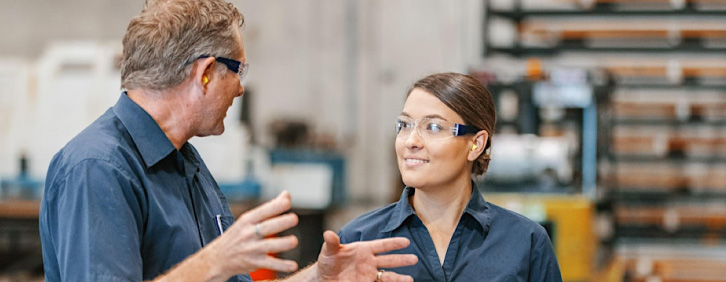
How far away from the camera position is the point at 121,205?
1800mm

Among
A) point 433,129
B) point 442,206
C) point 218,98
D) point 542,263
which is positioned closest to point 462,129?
point 433,129

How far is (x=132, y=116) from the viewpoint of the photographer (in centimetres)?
198

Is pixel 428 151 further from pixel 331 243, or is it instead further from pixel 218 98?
pixel 218 98

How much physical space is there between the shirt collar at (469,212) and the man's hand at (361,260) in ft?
0.59

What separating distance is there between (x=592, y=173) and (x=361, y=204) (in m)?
4.18

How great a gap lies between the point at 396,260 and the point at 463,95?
1.60 feet

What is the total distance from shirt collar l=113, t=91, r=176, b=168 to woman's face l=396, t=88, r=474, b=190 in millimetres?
599

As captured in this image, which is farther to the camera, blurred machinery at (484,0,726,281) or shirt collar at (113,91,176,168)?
blurred machinery at (484,0,726,281)

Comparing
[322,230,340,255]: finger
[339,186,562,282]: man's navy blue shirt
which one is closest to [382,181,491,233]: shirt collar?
[339,186,562,282]: man's navy blue shirt

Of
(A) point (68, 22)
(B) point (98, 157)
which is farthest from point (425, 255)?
(A) point (68, 22)

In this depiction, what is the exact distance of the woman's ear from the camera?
7.65 ft

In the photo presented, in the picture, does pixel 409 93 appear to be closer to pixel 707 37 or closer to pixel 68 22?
pixel 707 37

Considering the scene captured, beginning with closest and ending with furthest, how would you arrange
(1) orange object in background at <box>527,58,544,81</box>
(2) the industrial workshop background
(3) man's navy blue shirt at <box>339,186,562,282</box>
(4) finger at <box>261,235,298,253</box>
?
(4) finger at <box>261,235,298,253</box> → (3) man's navy blue shirt at <box>339,186,562,282</box> → (2) the industrial workshop background → (1) orange object in background at <box>527,58,544,81</box>

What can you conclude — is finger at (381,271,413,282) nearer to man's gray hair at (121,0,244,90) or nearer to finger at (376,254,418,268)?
finger at (376,254,418,268)
